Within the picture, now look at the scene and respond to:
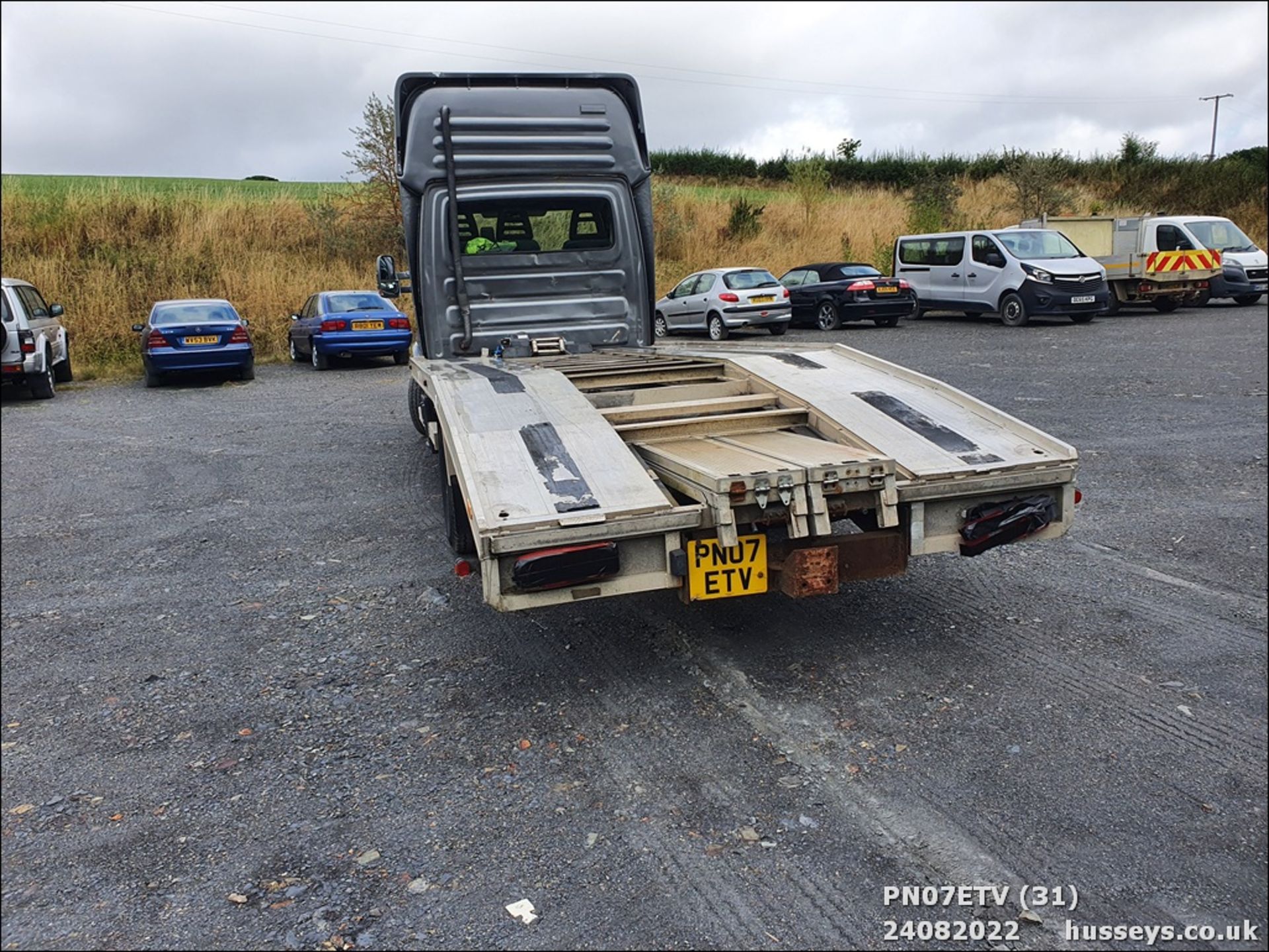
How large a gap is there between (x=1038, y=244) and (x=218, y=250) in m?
18.4

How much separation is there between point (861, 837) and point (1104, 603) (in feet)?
8.12

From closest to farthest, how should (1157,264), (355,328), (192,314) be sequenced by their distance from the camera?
(192,314) < (355,328) < (1157,264)

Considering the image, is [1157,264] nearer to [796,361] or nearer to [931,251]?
[931,251]

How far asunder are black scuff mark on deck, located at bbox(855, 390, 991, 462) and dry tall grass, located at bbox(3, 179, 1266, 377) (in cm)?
1579

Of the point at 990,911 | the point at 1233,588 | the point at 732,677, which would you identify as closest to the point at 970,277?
the point at 1233,588

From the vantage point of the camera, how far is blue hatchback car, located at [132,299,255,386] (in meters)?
14.5

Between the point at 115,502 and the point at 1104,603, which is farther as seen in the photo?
the point at 115,502

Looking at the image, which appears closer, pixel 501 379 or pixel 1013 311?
pixel 501 379

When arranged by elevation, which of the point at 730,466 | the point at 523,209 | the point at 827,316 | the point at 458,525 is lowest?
the point at 827,316

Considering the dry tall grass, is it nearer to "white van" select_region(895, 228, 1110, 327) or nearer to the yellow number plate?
"white van" select_region(895, 228, 1110, 327)

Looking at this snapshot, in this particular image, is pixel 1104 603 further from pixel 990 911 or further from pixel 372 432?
pixel 372 432

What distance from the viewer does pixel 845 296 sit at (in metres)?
20.1

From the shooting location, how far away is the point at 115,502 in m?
7.09

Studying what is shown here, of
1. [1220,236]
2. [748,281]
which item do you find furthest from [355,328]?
[1220,236]
